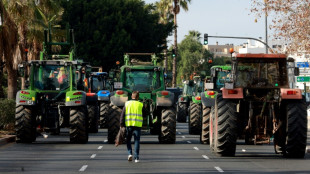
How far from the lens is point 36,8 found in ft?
131

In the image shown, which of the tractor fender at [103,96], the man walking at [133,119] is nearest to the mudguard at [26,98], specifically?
the man walking at [133,119]

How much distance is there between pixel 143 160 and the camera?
2159 centimetres

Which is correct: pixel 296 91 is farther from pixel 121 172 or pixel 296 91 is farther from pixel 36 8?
pixel 36 8

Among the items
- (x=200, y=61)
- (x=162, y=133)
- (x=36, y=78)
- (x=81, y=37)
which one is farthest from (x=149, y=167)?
(x=200, y=61)

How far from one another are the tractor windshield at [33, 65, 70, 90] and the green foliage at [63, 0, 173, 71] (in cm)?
3845

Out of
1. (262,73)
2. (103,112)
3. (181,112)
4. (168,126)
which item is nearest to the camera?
(262,73)

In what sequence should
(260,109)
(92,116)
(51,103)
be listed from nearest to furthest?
(260,109) < (51,103) < (92,116)

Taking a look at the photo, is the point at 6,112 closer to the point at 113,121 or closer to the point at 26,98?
the point at 26,98

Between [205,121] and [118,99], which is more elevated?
[118,99]

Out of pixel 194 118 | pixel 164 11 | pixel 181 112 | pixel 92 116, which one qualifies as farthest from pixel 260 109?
pixel 164 11

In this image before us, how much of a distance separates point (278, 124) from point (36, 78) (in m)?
10.6

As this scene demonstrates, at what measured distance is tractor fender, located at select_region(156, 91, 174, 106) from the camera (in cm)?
2842

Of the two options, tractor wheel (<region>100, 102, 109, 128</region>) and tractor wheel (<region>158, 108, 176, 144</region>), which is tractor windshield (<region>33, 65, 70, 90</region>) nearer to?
tractor wheel (<region>158, 108, 176, 144</region>)

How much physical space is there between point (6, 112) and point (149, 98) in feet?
23.1
